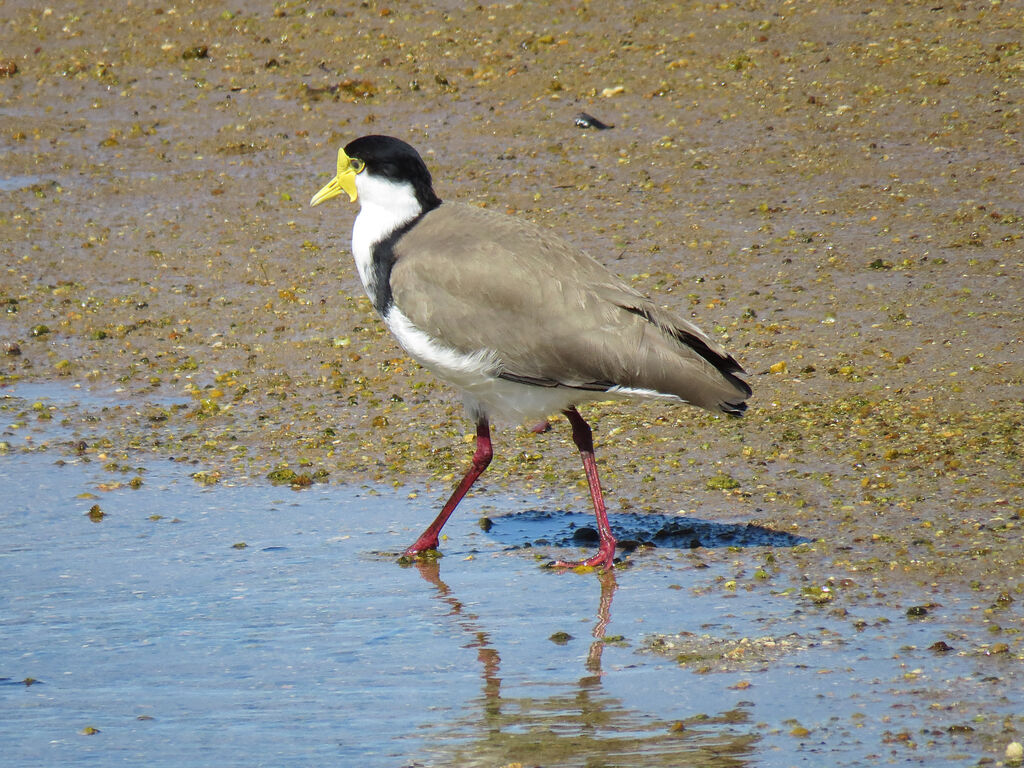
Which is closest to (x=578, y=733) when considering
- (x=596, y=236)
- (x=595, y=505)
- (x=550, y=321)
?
(x=595, y=505)

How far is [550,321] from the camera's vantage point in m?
6.28

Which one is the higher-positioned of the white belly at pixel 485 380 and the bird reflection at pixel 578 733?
the white belly at pixel 485 380

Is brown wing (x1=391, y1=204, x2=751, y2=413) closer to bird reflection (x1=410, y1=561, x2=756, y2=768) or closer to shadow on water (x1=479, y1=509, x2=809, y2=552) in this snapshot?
→ shadow on water (x1=479, y1=509, x2=809, y2=552)

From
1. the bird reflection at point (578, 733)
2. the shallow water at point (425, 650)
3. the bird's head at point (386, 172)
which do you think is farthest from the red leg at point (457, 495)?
the bird reflection at point (578, 733)

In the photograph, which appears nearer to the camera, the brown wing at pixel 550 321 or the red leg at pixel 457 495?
the brown wing at pixel 550 321

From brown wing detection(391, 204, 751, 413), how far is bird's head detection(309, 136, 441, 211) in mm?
356

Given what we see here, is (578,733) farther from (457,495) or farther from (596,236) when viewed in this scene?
(596,236)

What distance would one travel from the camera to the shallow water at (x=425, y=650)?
466 centimetres

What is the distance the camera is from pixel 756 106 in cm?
1238

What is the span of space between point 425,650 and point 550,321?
61.8 inches

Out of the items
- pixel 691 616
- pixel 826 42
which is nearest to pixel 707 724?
pixel 691 616

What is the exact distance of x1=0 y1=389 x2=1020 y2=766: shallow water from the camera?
466 cm

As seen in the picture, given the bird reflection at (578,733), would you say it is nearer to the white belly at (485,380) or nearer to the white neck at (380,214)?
the white belly at (485,380)

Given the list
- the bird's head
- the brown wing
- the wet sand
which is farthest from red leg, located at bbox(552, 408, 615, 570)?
the bird's head
